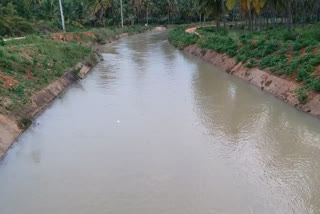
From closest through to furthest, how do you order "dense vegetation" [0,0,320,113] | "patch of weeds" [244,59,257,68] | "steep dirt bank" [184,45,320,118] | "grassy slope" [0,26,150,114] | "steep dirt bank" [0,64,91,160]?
1. "steep dirt bank" [0,64,91,160]
2. "steep dirt bank" [184,45,320,118]
3. "grassy slope" [0,26,150,114]
4. "dense vegetation" [0,0,320,113]
5. "patch of weeds" [244,59,257,68]

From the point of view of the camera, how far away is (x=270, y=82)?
51.3 ft

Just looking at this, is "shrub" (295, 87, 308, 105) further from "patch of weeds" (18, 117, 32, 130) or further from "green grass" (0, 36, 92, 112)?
"green grass" (0, 36, 92, 112)

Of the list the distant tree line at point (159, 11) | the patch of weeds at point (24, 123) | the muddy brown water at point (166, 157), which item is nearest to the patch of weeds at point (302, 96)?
the muddy brown water at point (166, 157)

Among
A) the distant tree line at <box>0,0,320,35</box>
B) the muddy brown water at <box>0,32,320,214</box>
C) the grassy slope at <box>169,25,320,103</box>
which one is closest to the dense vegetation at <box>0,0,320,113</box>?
the grassy slope at <box>169,25,320,103</box>

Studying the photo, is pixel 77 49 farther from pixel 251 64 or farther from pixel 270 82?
pixel 270 82

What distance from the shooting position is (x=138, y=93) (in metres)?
16.3

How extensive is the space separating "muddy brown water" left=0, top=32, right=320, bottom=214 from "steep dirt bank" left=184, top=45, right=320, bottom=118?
474 millimetres

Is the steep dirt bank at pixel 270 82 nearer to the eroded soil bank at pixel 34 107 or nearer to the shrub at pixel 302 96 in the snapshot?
the shrub at pixel 302 96

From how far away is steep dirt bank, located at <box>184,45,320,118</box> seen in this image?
474 inches

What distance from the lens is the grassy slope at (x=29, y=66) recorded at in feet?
41.5

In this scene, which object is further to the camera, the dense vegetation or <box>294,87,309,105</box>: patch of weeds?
the dense vegetation

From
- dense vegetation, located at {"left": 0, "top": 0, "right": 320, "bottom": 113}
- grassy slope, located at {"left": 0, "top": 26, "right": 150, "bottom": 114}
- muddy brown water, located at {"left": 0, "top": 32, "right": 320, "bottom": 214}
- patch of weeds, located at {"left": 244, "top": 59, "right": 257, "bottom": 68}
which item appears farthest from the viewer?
patch of weeds, located at {"left": 244, "top": 59, "right": 257, "bottom": 68}

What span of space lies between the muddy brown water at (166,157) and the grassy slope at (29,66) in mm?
1336

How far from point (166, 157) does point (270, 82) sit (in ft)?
28.8
